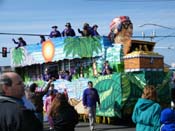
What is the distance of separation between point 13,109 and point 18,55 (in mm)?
23942

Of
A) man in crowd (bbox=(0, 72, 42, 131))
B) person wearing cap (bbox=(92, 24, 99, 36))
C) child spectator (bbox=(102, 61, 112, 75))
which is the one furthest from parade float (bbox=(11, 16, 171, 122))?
man in crowd (bbox=(0, 72, 42, 131))

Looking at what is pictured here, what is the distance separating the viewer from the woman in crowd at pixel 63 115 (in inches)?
318

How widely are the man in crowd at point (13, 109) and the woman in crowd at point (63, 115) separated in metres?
3.94

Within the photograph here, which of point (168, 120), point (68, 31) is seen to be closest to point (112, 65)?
point (68, 31)

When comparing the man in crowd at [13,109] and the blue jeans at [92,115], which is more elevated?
the man in crowd at [13,109]

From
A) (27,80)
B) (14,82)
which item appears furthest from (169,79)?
(14,82)

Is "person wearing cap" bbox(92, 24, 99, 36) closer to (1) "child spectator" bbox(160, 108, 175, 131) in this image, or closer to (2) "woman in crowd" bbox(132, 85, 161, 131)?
(2) "woman in crowd" bbox(132, 85, 161, 131)

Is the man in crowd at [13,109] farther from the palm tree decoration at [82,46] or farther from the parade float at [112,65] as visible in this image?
the palm tree decoration at [82,46]

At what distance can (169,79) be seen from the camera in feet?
66.4

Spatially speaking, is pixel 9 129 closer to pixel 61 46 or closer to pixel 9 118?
pixel 9 118

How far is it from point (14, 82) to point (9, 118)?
1.12ft

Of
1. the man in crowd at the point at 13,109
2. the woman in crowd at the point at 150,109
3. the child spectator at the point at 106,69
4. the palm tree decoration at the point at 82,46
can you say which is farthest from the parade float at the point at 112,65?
the man in crowd at the point at 13,109

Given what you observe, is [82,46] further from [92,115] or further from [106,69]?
[92,115]

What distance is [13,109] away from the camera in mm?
3920
